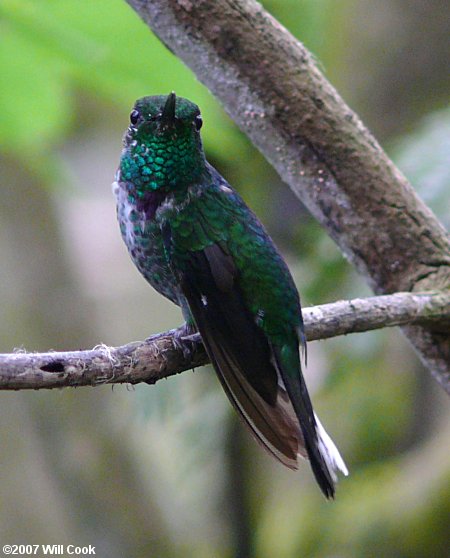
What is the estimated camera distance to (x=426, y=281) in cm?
268

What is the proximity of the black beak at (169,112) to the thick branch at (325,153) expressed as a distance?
0.61 feet

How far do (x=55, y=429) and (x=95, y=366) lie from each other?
8.55 feet

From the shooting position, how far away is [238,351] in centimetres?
230

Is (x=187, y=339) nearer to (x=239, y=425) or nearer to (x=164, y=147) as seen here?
(x=164, y=147)

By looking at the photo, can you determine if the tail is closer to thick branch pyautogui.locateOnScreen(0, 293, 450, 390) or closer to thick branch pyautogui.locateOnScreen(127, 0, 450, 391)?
thick branch pyautogui.locateOnScreen(0, 293, 450, 390)

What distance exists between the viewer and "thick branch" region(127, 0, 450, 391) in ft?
8.49

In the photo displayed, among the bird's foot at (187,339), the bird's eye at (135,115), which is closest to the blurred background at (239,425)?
the bird's eye at (135,115)

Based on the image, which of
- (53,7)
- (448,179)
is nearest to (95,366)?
(53,7)

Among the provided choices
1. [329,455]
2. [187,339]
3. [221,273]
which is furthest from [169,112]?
[329,455]

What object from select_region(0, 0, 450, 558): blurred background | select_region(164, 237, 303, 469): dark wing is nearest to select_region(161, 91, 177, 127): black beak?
select_region(164, 237, 303, 469): dark wing

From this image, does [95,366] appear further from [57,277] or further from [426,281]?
A: [57,277]

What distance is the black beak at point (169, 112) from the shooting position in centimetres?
239

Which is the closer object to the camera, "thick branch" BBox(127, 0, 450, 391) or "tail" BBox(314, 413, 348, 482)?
"tail" BBox(314, 413, 348, 482)

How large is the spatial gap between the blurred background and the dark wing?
1.16 meters
